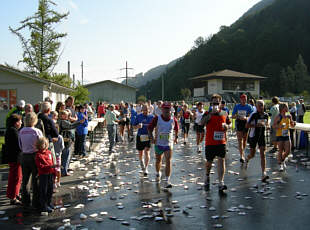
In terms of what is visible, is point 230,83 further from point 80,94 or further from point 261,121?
point 261,121

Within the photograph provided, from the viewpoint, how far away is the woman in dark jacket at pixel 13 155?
6.41m

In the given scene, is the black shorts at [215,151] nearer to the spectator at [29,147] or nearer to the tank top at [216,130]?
the tank top at [216,130]

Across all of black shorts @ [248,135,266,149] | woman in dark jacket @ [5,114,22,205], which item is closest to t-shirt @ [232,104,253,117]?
black shorts @ [248,135,266,149]

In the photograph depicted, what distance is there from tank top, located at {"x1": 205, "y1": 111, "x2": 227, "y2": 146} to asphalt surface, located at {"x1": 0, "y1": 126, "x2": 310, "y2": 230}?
1075 millimetres

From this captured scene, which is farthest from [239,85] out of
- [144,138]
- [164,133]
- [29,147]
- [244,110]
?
[29,147]

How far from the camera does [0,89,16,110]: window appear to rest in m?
22.7

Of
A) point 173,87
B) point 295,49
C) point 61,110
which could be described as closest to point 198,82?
point 173,87

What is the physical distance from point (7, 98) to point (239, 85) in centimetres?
6105

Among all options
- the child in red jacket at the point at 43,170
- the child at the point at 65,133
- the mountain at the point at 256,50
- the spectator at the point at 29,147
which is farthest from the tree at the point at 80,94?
the mountain at the point at 256,50

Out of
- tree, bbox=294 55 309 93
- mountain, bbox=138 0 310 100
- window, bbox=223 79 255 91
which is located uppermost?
mountain, bbox=138 0 310 100

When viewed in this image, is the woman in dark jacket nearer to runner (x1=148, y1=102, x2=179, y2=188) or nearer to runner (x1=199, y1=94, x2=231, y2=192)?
runner (x1=148, y1=102, x2=179, y2=188)

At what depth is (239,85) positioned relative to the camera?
76.0 meters

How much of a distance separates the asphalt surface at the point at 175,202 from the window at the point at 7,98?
599 inches

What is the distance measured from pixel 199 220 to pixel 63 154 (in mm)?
4672
